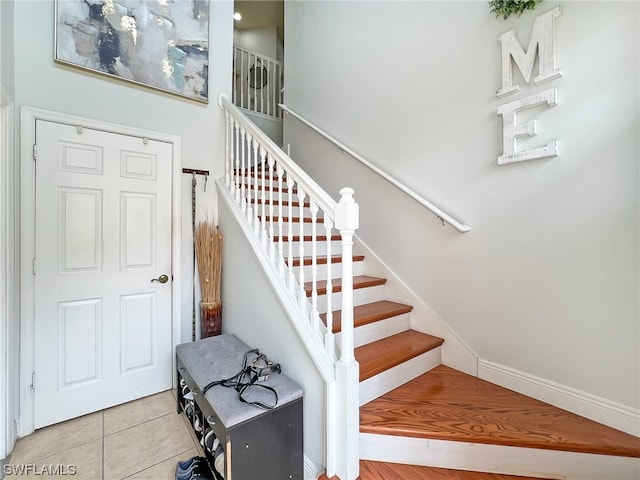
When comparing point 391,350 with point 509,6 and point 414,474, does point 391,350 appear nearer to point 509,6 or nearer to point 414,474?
point 414,474

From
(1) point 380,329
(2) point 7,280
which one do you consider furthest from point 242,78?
(1) point 380,329

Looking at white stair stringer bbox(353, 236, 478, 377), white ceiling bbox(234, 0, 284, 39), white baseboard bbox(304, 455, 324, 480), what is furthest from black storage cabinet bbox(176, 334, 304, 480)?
white ceiling bbox(234, 0, 284, 39)

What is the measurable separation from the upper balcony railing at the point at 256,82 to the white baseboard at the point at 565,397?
4249 mm

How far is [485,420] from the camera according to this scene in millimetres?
1462

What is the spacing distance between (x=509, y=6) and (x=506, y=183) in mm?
981

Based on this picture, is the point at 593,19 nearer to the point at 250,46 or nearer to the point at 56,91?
the point at 56,91

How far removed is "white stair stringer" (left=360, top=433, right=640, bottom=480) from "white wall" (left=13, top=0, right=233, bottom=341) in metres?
1.76

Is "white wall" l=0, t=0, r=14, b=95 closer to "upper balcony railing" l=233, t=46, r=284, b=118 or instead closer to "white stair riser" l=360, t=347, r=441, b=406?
"white stair riser" l=360, t=347, r=441, b=406

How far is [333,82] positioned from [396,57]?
0.83m

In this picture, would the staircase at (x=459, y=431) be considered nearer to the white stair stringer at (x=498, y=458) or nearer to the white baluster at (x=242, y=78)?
the white stair stringer at (x=498, y=458)

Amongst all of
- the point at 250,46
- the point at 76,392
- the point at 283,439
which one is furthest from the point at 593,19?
the point at 250,46

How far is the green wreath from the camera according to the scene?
156cm

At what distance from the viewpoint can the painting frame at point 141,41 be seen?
188 cm

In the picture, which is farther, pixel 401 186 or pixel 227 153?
pixel 227 153
